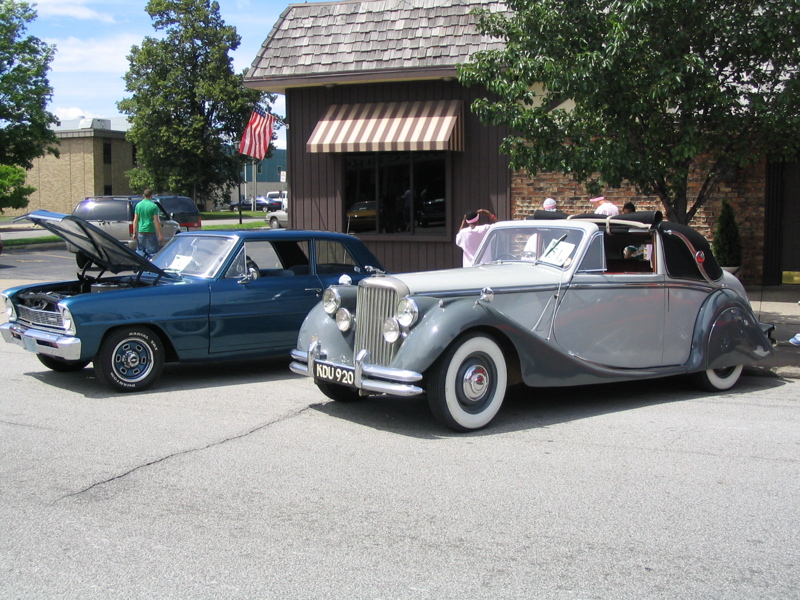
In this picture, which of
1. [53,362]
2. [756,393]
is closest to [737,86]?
[756,393]

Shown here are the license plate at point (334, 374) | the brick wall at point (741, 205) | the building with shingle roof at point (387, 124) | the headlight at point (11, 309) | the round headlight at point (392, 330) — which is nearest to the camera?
the round headlight at point (392, 330)

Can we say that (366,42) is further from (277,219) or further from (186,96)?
(186,96)

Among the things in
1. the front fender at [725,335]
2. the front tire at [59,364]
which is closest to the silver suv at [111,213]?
the front tire at [59,364]

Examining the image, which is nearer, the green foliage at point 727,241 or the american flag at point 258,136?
the green foliage at point 727,241

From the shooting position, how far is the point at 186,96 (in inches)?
1855

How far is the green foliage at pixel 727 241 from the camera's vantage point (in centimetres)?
1372

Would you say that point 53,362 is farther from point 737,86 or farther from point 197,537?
point 737,86

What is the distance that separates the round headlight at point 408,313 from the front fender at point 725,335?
9.75 feet

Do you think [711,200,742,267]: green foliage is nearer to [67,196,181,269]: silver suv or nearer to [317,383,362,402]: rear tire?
[317,383,362,402]: rear tire

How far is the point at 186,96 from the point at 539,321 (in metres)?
43.6

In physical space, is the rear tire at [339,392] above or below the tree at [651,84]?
below

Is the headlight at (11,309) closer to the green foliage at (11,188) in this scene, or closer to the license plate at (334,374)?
the license plate at (334,374)

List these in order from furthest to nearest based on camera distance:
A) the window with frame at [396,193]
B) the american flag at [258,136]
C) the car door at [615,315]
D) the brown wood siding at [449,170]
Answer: the american flag at [258,136] < the window with frame at [396,193] < the brown wood siding at [449,170] < the car door at [615,315]

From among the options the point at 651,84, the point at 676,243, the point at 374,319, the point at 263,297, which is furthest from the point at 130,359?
the point at 651,84
